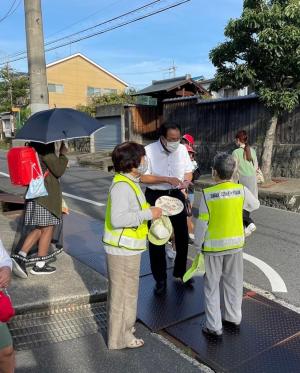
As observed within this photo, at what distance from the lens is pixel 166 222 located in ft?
10.7

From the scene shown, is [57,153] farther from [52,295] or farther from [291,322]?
→ [291,322]

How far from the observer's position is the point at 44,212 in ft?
13.8

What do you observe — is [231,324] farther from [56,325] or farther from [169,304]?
[56,325]

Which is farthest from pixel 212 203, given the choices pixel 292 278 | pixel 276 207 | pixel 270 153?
pixel 270 153

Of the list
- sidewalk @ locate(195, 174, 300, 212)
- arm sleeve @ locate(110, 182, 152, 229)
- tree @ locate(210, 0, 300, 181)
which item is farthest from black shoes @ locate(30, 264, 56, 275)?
tree @ locate(210, 0, 300, 181)

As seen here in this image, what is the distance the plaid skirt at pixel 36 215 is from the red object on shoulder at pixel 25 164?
28cm

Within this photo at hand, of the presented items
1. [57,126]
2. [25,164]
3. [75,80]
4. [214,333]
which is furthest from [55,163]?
[75,80]

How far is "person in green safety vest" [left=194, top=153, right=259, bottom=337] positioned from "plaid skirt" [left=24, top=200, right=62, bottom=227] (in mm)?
1790

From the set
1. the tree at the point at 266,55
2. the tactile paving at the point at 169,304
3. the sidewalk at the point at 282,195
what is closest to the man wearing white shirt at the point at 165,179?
the tactile paving at the point at 169,304

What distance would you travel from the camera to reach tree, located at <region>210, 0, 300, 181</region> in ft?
29.3

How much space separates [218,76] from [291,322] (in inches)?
310

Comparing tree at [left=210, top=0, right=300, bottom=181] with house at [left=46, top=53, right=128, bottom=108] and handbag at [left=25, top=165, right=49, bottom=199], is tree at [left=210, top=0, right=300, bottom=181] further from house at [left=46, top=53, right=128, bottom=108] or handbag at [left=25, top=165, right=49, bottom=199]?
house at [left=46, top=53, right=128, bottom=108]

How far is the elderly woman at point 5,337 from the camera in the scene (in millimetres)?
2104

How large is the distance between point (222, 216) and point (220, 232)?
0.13 m
